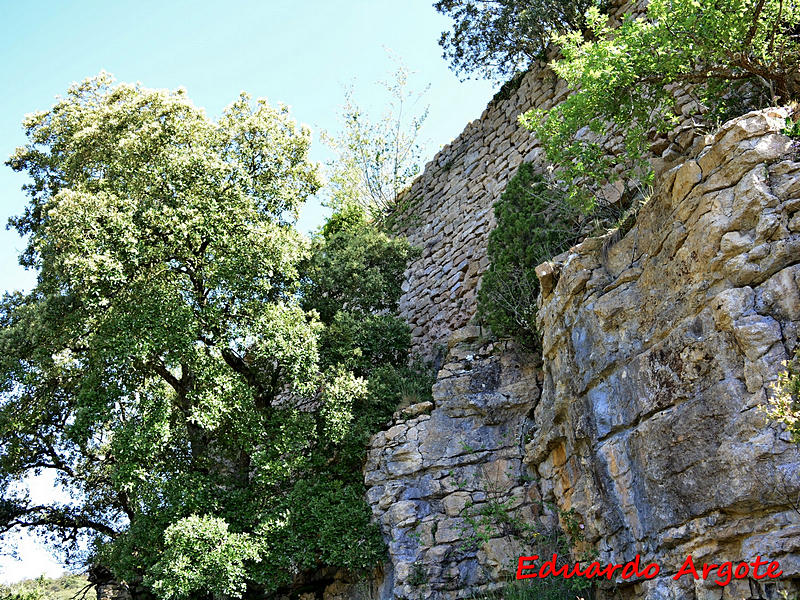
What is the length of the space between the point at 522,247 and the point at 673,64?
2.87 meters

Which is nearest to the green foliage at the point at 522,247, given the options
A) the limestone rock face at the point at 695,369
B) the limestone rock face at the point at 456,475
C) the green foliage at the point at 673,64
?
the limestone rock face at the point at 456,475

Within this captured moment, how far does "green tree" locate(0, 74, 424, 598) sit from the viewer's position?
812 centimetres

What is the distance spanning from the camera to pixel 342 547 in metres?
8.02

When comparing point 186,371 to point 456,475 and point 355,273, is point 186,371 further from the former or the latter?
point 456,475

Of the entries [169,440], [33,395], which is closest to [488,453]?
[169,440]

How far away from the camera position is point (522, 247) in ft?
28.3

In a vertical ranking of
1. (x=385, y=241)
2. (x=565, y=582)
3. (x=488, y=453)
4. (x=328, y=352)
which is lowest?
(x=565, y=582)

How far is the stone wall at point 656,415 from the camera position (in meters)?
4.79

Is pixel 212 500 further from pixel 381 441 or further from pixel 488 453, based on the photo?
pixel 488 453

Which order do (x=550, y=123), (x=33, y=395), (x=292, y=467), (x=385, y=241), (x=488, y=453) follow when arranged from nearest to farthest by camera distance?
(x=550, y=123)
(x=488, y=453)
(x=292, y=467)
(x=33, y=395)
(x=385, y=241)

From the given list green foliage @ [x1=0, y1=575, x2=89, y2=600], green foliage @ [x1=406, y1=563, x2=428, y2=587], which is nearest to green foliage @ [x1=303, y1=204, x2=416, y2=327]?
green foliage @ [x1=406, y1=563, x2=428, y2=587]

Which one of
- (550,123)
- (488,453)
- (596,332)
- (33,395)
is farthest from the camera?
(33,395)

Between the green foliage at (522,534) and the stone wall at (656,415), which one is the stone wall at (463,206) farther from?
the green foliage at (522,534)

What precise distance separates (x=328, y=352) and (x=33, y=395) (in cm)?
394
